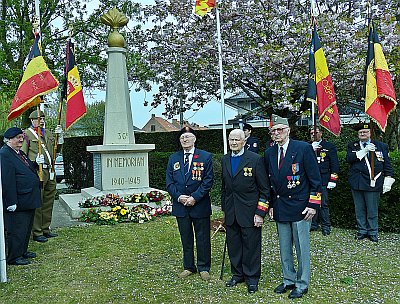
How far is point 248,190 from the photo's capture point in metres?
4.64

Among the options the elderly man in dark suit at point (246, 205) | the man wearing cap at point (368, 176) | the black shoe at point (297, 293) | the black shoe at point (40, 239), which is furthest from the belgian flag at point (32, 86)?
the man wearing cap at point (368, 176)

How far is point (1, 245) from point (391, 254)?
5.25m

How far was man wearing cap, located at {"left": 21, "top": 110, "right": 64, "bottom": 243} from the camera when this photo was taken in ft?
23.8

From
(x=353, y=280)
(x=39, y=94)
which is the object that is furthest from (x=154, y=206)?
(x=353, y=280)

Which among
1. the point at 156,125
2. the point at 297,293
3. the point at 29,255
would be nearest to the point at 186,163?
the point at 297,293

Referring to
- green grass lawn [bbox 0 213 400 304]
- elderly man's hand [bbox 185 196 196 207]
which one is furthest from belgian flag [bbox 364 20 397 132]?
elderly man's hand [bbox 185 196 196 207]

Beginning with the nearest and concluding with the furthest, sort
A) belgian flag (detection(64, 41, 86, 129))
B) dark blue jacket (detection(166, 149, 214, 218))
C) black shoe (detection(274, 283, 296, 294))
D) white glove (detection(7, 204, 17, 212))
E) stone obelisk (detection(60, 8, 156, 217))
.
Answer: black shoe (detection(274, 283, 296, 294)), dark blue jacket (detection(166, 149, 214, 218)), white glove (detection(7, 204, 17, 212)), belgian flag (detection(64, 41, 86, 129)), stone obelisk (detection(60, 8, 156, 217))

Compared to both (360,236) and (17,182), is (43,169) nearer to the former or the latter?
(17,182)

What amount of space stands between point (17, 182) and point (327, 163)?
497 cm

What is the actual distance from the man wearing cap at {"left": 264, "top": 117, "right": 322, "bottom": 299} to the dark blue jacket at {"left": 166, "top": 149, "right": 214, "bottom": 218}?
860 millimetres

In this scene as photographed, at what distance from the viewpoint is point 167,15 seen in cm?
1512

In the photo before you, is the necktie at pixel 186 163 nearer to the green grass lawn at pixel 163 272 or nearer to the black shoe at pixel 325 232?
the green grass lawn at pixel 163 272

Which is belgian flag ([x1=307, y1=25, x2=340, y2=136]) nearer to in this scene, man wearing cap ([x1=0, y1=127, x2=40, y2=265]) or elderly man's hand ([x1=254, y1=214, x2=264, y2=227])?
elderly man's hand ([x1=254, y1=214, x2=264, y2=227])

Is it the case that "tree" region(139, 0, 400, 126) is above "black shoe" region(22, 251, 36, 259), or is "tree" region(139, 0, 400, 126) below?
above
